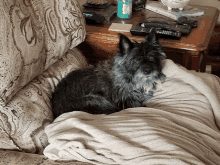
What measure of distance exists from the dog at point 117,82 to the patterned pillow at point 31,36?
0.23 metres

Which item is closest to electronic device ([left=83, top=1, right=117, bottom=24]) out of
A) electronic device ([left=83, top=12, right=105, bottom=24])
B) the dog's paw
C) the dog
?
electronic device ([left=83, top=12, right=105, bottom=24])

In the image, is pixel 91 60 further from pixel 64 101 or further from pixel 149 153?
pixel 149 153

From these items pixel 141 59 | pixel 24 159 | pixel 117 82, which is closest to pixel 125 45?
pixel 141 59

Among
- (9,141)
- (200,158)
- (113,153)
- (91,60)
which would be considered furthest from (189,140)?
(91,60)

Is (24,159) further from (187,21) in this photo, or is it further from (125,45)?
(187,21)

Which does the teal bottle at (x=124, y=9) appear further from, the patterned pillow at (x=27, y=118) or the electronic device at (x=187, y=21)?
the patterned pillow at (x=27, y=118)

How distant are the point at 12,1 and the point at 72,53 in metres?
0.64

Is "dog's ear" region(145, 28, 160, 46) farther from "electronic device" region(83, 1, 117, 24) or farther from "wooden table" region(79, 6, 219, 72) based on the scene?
"electronic device" region(83, 1, 117, 24)

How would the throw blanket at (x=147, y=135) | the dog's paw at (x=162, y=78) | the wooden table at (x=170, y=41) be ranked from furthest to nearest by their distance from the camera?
the wooden table at (x=170, y=41)
the dog's paw at (x=162, y=78)
the throw blanket at (x=147, y=135)

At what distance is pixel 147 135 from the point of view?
88 centimetres

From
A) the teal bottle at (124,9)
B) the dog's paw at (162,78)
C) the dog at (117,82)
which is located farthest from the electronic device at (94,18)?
the dog's paw at (162,78)

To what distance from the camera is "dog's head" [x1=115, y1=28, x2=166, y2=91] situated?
1.27m

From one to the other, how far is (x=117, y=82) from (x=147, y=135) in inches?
23.0

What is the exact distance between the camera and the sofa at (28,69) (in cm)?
92
